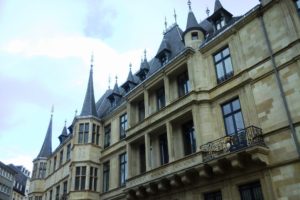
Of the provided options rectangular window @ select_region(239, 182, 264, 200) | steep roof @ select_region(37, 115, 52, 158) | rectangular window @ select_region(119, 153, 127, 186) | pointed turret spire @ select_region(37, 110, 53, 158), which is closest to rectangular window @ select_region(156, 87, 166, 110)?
rectangular window @ select_region(119, 153, 127, 186)

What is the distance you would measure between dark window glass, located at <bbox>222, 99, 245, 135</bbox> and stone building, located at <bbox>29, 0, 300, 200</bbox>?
0.05m

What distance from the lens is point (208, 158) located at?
16.5 meters

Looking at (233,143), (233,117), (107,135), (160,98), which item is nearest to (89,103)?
(107,135)

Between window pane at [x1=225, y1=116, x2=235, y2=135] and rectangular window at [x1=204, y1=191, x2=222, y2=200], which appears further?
window pane at [x1=225, y1=116, x2=235, y2=135]

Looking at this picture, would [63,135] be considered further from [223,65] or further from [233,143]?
[233,143]

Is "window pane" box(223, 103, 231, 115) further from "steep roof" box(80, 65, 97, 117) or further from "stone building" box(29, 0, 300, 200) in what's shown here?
"steep roof" box(80, 65, 97, 117)

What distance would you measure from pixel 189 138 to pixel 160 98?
14.1ft

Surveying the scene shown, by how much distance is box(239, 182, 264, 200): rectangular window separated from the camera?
47.5 feet

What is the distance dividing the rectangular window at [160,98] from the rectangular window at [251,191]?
8605 millimetres

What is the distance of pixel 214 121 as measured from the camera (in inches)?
704

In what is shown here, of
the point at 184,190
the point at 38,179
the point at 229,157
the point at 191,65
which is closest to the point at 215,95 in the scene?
the point at 191,65

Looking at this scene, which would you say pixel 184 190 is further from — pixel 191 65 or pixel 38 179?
pixel 38 179

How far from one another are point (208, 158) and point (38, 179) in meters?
27.1

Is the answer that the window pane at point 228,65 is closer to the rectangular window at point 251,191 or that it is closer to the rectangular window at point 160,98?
the rectangular window at point 160,98
